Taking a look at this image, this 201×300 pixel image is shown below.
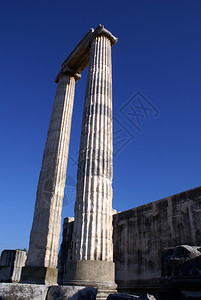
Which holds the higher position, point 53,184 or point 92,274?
point 53,184

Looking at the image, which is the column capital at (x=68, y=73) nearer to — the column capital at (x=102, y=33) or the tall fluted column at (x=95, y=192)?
the column capital at (x=102, y=33)

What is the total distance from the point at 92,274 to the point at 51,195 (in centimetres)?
566

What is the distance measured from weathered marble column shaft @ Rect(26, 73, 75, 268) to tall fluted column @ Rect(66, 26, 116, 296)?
3.47 m

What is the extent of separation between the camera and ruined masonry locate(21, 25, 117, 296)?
7211 mm

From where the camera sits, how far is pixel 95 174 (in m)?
8.58

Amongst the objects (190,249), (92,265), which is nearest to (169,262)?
(190,249)

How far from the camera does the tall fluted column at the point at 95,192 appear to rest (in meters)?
6.93

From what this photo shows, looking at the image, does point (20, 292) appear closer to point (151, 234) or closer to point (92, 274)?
point (92, 274)

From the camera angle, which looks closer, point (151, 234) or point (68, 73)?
point (151, 234)

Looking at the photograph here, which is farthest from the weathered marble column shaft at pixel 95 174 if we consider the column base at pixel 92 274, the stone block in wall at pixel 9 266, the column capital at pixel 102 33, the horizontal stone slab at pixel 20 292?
the stone block in wall at pixel 9 266

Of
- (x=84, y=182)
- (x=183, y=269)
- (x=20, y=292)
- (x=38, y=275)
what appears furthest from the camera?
(x=38, y=275)

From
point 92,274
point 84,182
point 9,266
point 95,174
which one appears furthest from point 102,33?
point 9,266

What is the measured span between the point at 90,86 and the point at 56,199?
5.85m

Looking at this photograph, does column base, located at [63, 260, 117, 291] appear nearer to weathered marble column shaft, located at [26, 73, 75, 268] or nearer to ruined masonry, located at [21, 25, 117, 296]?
ruined masonry, located at [21, 25, 117, 296]
